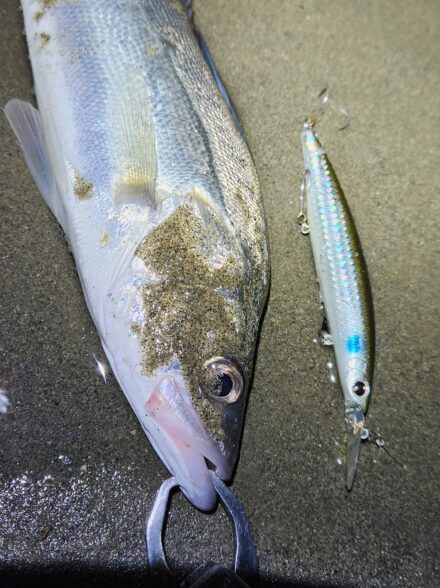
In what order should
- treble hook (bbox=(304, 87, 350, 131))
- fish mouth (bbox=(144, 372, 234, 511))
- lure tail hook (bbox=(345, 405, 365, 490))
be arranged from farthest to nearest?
treble hook (bbox=(304, 87, 350, 131))
lure tail hook (bbox=(345, 405, 365, 490))
fish mouth (bbox=(144, 372, 234, 511))

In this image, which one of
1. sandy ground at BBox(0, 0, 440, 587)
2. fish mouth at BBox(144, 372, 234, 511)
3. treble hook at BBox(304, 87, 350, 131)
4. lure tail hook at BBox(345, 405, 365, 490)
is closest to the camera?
fish mouth at BBox(144, 372, 234, 511)

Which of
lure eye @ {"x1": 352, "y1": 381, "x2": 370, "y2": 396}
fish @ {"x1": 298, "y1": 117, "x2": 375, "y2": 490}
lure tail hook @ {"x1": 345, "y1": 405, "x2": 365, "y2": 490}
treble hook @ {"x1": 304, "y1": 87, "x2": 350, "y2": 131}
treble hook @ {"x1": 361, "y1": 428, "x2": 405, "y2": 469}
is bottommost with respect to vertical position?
treble hook @ {"x1": 361, "y1": 428, "x2": 405, "y2": 469}

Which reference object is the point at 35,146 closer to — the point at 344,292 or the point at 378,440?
the point at 344,292

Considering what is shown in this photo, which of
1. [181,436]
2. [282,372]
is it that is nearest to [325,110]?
[282,372]

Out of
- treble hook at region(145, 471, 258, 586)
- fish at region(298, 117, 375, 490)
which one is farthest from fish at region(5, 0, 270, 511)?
fish at region(298, 117, 375, 490)

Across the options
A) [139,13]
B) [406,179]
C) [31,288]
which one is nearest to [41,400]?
[31,288]

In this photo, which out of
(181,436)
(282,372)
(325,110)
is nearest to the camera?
(181,436)

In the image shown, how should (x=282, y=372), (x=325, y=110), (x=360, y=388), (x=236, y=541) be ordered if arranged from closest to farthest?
1. (x=236, y=541)
2. (x=360, y=388)
3. (x=282, y=372)
4. (x=325, y=110)

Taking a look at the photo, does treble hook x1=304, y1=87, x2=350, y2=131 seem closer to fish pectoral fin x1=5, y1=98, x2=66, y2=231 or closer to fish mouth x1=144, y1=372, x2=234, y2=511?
fish pectoral fin x1=5, y1=98, x2=66, y2=231

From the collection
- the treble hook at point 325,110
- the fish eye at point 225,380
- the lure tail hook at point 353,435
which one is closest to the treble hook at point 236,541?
the fish eye at point 225,380
